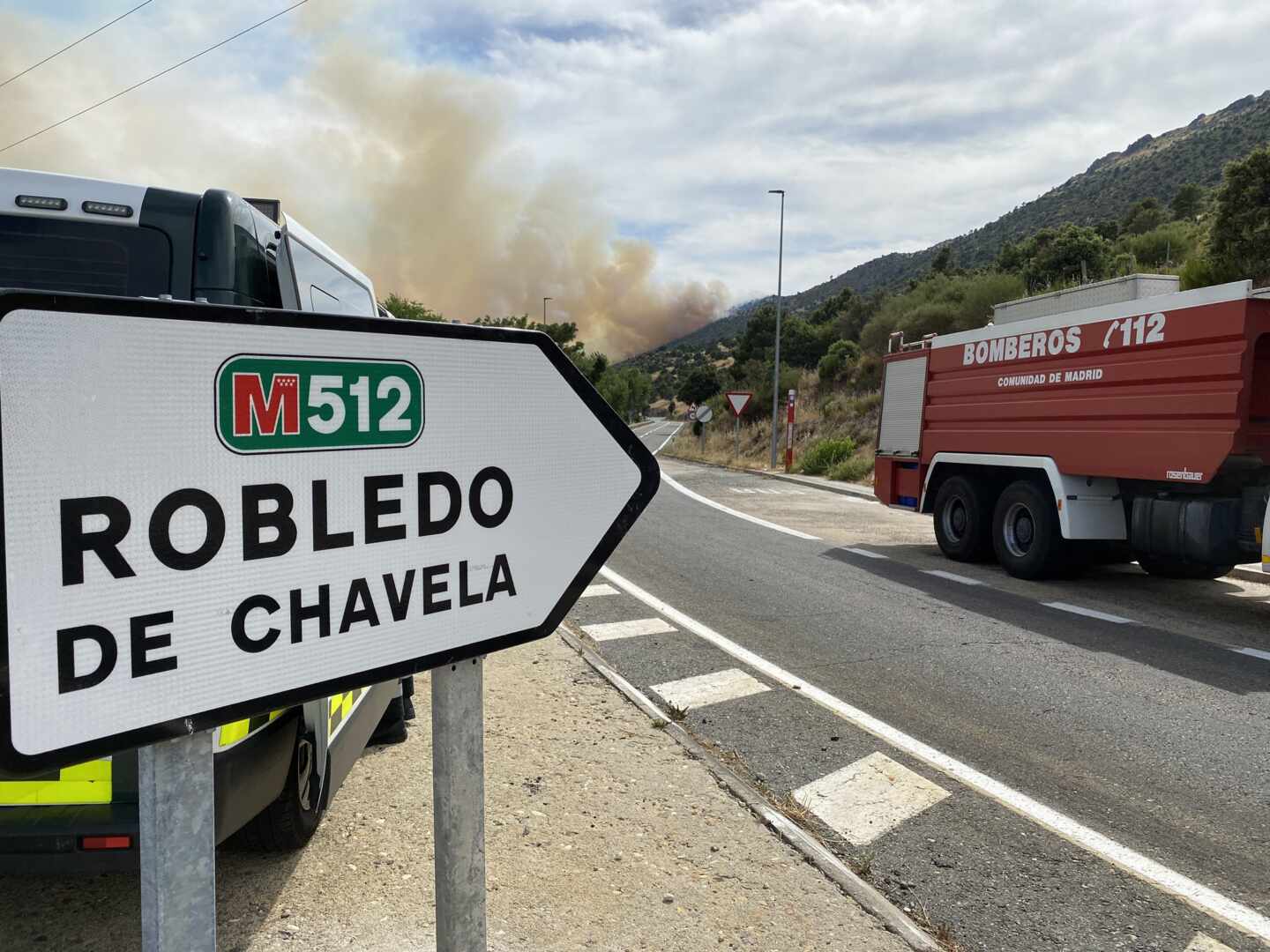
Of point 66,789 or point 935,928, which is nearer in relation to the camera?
point 66,789

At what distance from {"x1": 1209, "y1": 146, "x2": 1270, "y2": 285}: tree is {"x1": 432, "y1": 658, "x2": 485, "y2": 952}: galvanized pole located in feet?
74.7

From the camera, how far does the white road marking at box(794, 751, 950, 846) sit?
368cm

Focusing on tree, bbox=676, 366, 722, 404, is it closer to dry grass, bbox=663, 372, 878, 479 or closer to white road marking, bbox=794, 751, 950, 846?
dry grass, bbox=663, 372, 878, 479

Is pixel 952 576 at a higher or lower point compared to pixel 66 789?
lower

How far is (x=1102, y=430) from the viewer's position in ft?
27.0

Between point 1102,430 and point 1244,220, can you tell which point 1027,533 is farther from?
point 1244,220

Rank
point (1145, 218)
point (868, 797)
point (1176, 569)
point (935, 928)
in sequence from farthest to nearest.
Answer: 1. point (1145, 218)
2. point (1176, 569)
3. point (868, 797)
4. point (935, 928)

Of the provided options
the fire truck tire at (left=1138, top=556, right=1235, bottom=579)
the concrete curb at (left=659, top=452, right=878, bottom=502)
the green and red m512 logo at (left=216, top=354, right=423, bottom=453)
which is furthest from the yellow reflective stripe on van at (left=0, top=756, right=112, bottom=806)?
the concrete curb at (left=659, top=452, right=878, bottom=502)

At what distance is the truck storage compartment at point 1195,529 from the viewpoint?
23.9 ft

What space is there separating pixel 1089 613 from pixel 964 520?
277cm

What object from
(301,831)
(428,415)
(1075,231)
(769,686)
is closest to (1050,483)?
(769,686)

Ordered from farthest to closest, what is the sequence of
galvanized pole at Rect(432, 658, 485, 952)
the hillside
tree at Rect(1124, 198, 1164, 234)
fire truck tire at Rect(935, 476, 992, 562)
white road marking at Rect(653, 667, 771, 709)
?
1. the hillside
2. tree at Rect(1124, 198, 1164, 234)
3. fire truck tire at Rect(935, 476, 992, 562)
4. white road marking at Rect(653, 667, 771, 709)
5. galvanized pole at Rect(432, 658, 485, 952)

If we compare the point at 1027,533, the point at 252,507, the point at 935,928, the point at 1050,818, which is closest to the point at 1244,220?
the point at 1027,533

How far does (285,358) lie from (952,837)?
3.47 m
